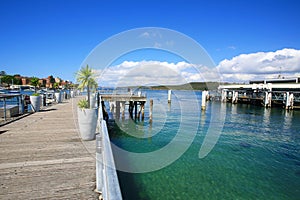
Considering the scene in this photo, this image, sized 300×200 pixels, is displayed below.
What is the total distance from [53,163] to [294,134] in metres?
21.1

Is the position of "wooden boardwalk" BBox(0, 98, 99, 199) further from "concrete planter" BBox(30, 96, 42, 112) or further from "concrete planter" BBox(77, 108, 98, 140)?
"concrete planter" BBox(30, 96, 42, 112)

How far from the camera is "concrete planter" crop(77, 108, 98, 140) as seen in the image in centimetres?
602

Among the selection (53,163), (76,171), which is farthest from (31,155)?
(76,171)

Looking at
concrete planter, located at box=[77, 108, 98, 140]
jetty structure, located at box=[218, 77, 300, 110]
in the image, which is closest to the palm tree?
concrete planter, located at box=[77, 108, 98, 140]

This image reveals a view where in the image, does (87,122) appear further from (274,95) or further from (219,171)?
(274,95)

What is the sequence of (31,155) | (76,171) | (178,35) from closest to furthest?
(76,171) → (31,155) → (178,35)

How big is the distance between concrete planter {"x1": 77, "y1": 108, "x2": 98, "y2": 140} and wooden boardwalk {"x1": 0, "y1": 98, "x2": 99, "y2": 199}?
0.28 m

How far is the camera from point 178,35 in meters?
12.3

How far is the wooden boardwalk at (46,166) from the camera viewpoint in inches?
137

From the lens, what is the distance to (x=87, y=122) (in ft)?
20.0

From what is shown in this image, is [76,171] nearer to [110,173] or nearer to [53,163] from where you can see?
[53,163]

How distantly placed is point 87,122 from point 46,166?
6.07 feet

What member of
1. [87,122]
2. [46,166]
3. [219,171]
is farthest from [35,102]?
[219,171]

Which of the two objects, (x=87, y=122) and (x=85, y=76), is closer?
(x=87, y=122)
